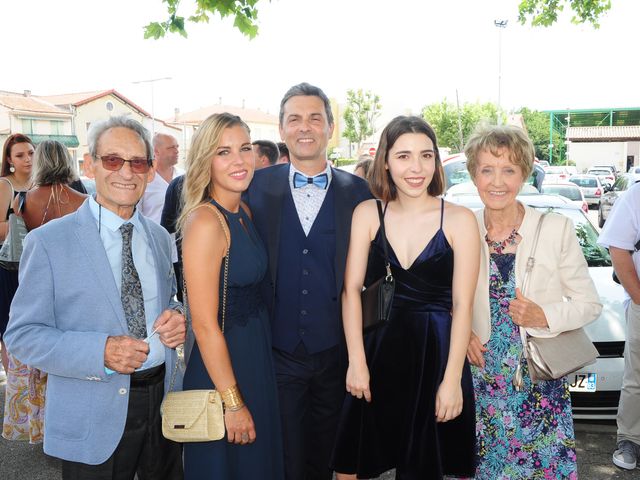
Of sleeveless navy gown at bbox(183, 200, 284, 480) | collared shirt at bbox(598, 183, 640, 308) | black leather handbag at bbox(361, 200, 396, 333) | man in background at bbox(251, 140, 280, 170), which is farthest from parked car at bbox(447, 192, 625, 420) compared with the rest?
man in background at bbox(251, 140, 280, 170)

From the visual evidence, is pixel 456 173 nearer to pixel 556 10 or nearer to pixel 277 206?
pixel 556 10

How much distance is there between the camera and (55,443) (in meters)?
2.12

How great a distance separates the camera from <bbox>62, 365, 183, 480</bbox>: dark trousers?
2.20m

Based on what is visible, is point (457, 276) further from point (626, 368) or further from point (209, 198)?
point (626, 368)

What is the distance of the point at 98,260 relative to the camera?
2.17 metres

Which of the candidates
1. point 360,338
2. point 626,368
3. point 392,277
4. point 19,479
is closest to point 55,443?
point 360,338

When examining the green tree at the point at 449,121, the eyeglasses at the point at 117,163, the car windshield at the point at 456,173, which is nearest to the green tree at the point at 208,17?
the eyeglasses at the point at 117,163

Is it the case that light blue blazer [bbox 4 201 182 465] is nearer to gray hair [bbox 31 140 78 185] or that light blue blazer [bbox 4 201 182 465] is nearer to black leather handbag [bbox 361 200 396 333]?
black leather handbag [bbox 361 200 396 333]

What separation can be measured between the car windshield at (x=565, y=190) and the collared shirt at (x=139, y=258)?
721 inches

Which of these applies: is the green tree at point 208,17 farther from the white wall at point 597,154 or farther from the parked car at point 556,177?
the white wall at point 597,154

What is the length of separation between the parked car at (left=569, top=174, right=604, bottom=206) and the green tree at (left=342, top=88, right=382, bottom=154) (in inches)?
1387

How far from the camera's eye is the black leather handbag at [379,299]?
265 cm

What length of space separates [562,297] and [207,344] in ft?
5.78

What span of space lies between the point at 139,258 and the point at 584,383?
A: 3438mm
